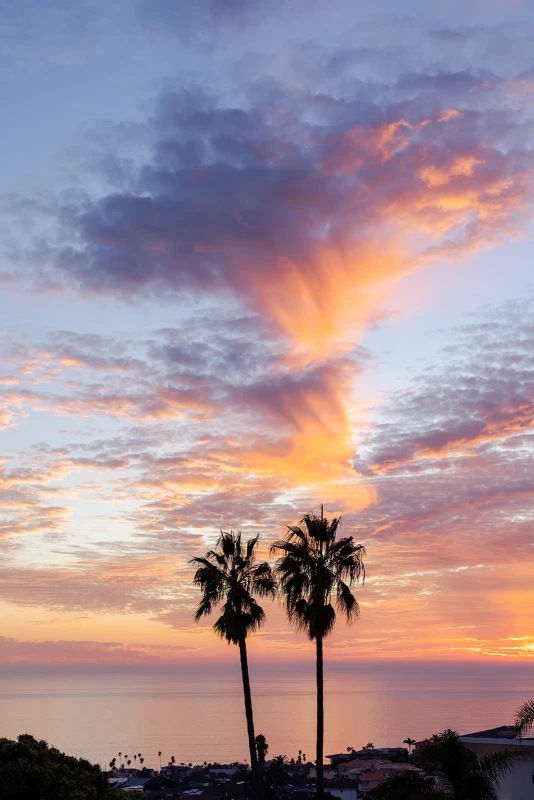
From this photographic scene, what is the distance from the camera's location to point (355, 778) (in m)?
98.7

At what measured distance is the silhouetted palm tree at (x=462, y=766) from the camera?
2277 cm

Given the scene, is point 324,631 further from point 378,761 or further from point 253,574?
point 378,761

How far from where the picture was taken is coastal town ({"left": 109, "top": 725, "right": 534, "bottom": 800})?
27609 mm

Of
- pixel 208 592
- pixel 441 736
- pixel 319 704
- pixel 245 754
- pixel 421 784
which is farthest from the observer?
pixel 245 754

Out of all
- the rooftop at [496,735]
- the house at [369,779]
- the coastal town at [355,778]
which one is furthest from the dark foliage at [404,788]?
the house at [369,779]

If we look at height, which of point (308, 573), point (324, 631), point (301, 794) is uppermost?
point (308, 573)

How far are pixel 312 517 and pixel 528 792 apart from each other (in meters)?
12.0

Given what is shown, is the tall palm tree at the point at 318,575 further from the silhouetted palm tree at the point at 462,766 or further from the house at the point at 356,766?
the house at the point at 356,766

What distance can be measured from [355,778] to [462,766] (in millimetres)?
83646

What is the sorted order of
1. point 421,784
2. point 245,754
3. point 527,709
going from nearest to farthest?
point 527,709
point 421,784
point 245,754

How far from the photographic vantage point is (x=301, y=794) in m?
82.5

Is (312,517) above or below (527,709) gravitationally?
above

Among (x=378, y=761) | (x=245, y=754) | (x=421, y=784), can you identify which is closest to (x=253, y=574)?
(x=421, y=784)

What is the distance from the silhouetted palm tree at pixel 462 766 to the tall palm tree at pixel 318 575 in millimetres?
6921
